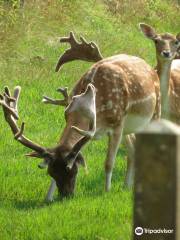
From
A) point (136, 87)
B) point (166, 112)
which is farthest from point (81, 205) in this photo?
point (166, 112)

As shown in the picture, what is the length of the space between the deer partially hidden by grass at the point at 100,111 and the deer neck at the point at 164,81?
55 centimetres

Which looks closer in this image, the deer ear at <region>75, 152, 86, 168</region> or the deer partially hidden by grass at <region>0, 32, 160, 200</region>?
the deer partially hidden by grass at <region>0, 32, 160, 200</region>

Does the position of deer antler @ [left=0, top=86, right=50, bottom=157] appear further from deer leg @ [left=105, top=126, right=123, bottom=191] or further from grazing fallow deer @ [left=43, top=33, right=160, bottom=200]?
deer leg @ [left=105, top=126, right=123, bottom=191]

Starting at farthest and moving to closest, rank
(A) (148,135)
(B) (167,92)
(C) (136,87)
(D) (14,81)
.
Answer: (D) (14,81), (B) (167,92), (C) (136,87), (A) (148,135)

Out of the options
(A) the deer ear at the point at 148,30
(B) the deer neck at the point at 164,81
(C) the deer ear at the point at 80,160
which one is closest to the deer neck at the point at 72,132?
A: (C) the deer ear at the point at 80,160

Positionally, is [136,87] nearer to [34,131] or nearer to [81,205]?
[81,205]

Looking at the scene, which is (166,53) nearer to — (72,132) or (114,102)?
(114,102)

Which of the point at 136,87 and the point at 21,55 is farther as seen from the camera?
the point at 21,55

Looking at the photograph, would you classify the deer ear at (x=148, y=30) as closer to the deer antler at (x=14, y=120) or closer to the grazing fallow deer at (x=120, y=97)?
the grazing fallow deer at (x=120, y=97)

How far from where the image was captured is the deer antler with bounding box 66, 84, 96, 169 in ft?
31.4

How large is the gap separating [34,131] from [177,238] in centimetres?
974

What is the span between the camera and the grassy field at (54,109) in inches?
335

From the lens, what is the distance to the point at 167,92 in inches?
474

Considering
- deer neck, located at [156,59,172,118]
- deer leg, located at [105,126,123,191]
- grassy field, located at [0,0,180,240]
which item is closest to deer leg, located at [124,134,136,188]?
grassy field, located at [0,0,180,240]
